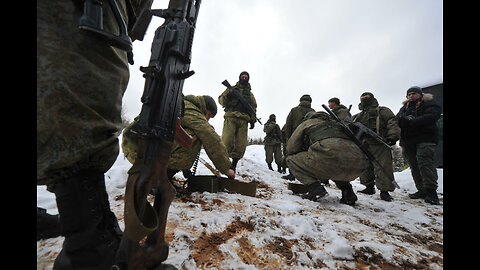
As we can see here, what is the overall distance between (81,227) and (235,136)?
4.19 metres

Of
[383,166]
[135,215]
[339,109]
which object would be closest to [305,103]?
[339,109]

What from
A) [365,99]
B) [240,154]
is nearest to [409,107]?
[365,99]

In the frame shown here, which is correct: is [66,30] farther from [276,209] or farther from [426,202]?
[426,202]

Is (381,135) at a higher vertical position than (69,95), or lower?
higher

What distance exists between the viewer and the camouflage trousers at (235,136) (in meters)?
4.74

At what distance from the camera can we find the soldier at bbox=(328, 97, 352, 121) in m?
4.50

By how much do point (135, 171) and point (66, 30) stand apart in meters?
0.58

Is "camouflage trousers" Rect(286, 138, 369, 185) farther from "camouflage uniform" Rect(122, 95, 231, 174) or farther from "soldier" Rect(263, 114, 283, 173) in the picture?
"soldier" Rect(263, 114, 283, 173)

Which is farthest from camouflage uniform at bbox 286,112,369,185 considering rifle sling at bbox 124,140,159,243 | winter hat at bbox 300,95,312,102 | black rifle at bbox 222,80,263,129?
rifle sling at bbox 124,140,159,243

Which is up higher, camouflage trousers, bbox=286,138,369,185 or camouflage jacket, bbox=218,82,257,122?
camouflage jacket, bbox=218,82,257,122

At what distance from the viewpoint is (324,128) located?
3115 millimetres

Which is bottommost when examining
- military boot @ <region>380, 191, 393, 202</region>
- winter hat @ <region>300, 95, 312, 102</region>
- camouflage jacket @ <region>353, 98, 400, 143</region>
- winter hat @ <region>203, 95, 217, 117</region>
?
military boot @ <region>380, 191, 393, 202</region>

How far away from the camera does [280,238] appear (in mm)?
1507

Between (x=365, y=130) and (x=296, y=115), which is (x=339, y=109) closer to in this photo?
(x=296, y=115)
